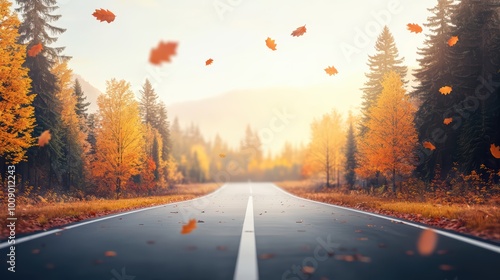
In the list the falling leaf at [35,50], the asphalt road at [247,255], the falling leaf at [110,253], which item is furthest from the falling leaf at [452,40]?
the falling leaf at [110,253]

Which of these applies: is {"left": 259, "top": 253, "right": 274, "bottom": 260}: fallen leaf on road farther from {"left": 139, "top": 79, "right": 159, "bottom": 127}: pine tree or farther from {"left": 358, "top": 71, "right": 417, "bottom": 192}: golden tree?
{"left": 139, "top": 79, "right": 159, "bottom": 127}: pine tree

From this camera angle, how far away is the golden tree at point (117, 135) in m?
36.2

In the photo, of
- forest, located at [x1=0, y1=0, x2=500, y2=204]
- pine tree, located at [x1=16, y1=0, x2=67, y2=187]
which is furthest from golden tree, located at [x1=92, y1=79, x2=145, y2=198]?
pine tree, located at [x1=16, y1=0, x2=67, y2=187]

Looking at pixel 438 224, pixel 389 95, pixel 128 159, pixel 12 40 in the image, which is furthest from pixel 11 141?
pixel 389 95

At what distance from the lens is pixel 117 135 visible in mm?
36281

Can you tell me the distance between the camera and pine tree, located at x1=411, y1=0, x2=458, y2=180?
3050 centimetres

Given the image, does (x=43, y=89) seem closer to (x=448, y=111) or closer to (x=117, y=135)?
(x=117, y=135)

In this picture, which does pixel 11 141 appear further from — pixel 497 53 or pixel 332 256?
pixel 497 53

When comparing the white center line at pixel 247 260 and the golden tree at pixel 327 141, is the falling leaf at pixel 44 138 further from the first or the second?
the golden tree at pixel 327 141

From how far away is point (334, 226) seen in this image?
12070 mm

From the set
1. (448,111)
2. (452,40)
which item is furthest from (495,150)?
(452,40)

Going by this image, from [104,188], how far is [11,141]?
17784 millimetres

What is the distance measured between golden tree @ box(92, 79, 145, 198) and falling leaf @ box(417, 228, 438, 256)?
2860 cm

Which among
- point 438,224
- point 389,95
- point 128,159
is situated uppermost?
point 389,95
